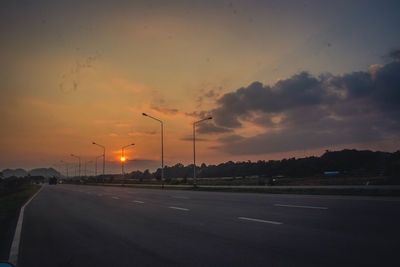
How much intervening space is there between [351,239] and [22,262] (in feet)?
24.1

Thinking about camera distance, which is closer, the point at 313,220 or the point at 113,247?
the point at 113,247

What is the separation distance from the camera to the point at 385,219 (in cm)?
894

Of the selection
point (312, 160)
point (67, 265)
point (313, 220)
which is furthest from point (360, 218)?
point (312, 160)

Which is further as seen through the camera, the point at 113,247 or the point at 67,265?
the point at 113,247

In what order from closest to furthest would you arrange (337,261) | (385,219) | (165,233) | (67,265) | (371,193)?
(337,261) → (67,265) → (165,233) → (385,219) → (371,193)

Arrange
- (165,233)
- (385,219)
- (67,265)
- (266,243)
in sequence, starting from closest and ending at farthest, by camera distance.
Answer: (67,265) < (266,243) < (165,233) < (385,219)

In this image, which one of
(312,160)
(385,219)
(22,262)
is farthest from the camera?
(312,160)

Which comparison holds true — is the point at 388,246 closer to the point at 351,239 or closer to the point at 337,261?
the point at 351,239

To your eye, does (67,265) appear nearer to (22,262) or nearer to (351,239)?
(22,262)

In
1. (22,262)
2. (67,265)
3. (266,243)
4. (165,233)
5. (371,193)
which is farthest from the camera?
(371,193)

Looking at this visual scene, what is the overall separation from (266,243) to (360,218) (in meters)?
4.85

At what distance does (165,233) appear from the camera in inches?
312

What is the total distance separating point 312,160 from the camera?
341 ft

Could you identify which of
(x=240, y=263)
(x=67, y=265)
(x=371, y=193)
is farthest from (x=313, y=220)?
(x=371, y=193)
